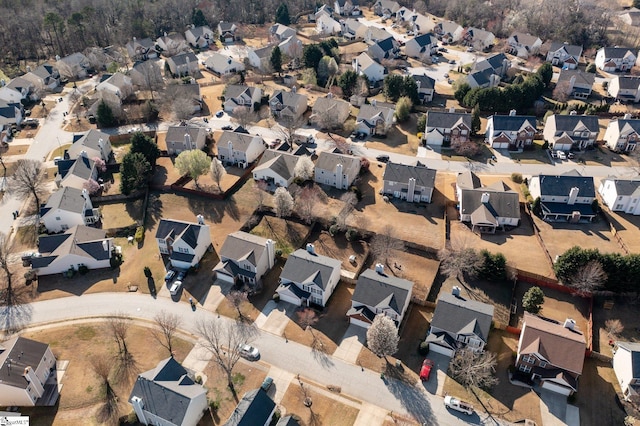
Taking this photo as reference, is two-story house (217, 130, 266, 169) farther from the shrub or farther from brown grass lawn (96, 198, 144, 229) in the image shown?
the shrub

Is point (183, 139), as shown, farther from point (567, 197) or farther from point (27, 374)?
point (567, 197)

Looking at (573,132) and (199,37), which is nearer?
(573,132)

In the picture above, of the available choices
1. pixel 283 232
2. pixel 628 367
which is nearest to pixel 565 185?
pixel 628 367

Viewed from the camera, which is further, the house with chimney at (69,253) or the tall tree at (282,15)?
the tall tree at (282,15)

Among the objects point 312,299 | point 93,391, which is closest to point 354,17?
point 312,299

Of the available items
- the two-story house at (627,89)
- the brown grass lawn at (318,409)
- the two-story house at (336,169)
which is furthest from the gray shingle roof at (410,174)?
the two-story house at (627,89)

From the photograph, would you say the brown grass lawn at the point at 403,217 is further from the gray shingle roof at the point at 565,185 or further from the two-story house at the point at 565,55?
the two-story house at the point at 565,55
